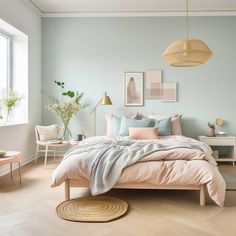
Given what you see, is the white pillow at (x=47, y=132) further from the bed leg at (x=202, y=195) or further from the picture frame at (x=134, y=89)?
the bed leg at (x=202, y=195)

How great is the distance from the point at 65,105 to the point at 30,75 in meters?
0.91

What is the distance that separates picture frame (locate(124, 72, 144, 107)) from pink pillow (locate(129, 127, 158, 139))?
116cm

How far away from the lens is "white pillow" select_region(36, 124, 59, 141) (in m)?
5.00

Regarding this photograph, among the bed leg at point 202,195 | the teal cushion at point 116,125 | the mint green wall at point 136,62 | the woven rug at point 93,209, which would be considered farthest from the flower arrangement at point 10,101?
the bed leg at point 202,195

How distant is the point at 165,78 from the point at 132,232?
3853mm

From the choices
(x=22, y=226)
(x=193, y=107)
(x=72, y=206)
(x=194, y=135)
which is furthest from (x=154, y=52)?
(x=22, y=226)

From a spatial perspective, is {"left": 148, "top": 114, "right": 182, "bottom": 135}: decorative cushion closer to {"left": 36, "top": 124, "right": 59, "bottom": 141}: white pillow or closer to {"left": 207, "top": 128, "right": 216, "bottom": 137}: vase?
{"left": 207, "top": 128, "right": 216, "bottom": 137}: vase

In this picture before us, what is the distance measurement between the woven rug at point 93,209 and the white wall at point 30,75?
6.13 ft

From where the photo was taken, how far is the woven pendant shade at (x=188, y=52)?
2.82 m

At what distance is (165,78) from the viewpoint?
5.54 m

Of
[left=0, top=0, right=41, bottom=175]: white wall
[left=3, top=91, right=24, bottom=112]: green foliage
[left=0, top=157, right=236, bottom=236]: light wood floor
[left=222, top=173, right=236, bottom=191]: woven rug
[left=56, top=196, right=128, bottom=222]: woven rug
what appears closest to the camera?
[left=0, top=157, right=236, bottom=236]: light wood floor

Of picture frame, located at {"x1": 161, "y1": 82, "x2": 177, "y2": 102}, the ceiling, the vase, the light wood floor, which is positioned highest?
the ceiling

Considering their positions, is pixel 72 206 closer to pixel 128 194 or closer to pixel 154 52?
pixel 128 194

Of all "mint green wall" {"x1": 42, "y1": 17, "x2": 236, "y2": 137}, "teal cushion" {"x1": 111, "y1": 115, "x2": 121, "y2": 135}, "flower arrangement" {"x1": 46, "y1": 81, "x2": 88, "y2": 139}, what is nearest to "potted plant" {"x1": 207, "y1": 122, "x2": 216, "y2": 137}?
"mint green wall" {"x1": 42, "y1": 17, "x2": 236, "y2": 137}
